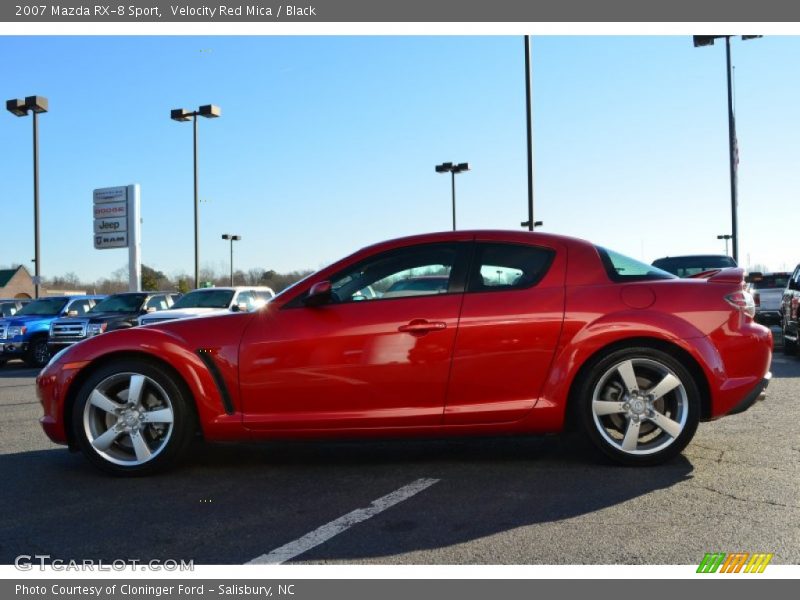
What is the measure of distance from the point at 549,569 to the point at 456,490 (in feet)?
4.47

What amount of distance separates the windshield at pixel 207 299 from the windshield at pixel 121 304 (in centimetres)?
171

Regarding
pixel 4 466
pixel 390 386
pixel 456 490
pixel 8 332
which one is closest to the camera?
pixel 456 490

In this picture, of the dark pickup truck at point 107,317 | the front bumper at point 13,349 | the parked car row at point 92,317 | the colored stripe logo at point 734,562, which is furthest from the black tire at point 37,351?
the colored stripe logo at point 734,562

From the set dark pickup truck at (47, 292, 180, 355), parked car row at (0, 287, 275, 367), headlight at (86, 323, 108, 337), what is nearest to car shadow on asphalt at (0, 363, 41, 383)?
parked car row at (0, 287, 275, 367)

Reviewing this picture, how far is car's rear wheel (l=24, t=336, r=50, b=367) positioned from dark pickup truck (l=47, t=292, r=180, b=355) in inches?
9.5

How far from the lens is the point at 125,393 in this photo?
5.25 m

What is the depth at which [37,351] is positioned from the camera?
57.5 feet

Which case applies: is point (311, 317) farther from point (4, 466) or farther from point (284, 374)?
point (4, 466)

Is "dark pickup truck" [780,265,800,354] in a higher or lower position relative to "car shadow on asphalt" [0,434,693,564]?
higher

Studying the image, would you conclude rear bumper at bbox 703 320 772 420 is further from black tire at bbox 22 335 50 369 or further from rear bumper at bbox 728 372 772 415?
black tire at bbox 22 335 50 369

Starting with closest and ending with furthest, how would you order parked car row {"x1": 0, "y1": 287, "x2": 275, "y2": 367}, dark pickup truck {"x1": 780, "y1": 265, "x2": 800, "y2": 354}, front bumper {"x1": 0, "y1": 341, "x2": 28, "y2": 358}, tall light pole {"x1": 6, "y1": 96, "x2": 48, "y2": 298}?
dark pickup truck {"x1": 780, "y1": 265, "x2": 800, "y2": 354} < parked car row {"x1": 0, "y1": 287, "x2": 275, "y2": 367} < front bumper {"x1": 0, "y1": 341, "x2": 28, "y2": 358} < tall light pole {"x1": 6, "y1": 96, "x2": 48, "y2": 298}

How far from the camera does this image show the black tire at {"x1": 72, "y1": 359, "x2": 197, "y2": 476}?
5.11 meters
